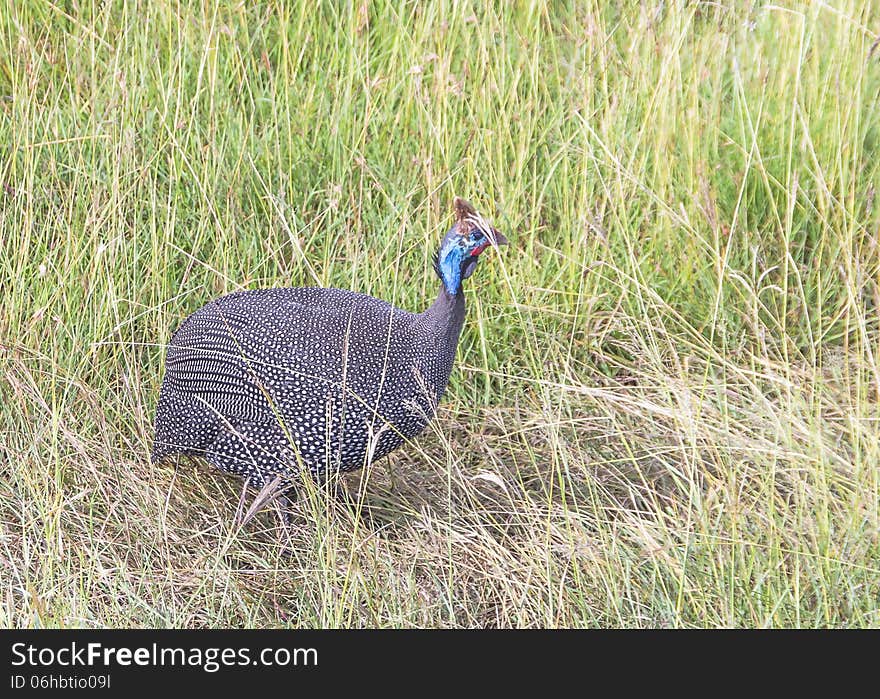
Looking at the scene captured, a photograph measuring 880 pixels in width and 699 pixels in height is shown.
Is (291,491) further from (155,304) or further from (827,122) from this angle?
(827,122)

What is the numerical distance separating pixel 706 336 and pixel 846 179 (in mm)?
555

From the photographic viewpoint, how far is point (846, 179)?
319cm

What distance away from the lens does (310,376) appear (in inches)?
104

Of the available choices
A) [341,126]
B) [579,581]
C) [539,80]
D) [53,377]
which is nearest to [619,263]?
[539,80]

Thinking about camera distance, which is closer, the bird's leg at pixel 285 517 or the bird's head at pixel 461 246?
the bird's head at pixel 461 246

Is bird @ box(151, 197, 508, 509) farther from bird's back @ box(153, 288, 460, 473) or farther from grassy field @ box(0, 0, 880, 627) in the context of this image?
grassy field @ box(0, 0, 880, 627)

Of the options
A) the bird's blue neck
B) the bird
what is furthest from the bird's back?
the bird's blue neck

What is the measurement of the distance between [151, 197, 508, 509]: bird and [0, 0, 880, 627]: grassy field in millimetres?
156

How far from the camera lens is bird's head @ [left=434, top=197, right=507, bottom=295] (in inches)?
104

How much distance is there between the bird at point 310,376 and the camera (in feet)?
8.63

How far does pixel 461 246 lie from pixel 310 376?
447 mm

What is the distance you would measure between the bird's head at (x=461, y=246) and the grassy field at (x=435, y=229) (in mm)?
280

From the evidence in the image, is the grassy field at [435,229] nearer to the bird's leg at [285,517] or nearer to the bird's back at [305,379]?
the bird's leg at [285,517]

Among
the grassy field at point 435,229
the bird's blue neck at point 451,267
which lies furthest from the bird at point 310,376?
the grassy field at point 435,229
